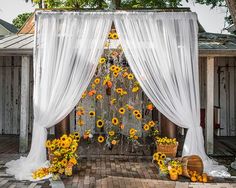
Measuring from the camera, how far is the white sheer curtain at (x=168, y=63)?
5.91m

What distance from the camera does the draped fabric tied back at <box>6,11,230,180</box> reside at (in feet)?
19.4

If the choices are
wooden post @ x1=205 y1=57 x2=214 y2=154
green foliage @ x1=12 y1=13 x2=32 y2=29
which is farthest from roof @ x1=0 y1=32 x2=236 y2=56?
green foliage @ x1=12 y1=13 x2=32 y2=29

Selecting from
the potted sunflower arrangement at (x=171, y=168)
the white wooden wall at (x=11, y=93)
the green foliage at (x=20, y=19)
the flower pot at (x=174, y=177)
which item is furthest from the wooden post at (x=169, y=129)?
the green foliage at (x=20, y=19)

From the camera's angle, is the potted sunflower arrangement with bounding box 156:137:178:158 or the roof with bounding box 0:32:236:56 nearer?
the potted sunflower arrangement with bounding box 156:137:178:158

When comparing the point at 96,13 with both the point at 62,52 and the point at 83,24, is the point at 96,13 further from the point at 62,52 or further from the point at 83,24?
the point at 62,52

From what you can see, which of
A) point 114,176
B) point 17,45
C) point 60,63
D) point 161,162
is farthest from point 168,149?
point 17,45

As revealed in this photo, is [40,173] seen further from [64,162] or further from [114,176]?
[114,176]

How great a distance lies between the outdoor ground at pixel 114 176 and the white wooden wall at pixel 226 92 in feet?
9.55

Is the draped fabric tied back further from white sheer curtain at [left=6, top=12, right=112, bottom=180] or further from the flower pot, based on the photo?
the flower pot

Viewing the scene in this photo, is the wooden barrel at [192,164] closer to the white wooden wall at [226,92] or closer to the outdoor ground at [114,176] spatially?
the outdoor ground at [114,176]

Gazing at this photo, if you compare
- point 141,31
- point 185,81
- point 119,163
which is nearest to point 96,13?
point 141,31

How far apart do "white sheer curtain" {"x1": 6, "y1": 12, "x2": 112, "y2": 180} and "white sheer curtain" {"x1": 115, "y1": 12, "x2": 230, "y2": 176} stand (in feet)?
1.78

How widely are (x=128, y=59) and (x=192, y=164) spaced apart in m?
2.11

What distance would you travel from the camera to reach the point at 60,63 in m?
5.97
